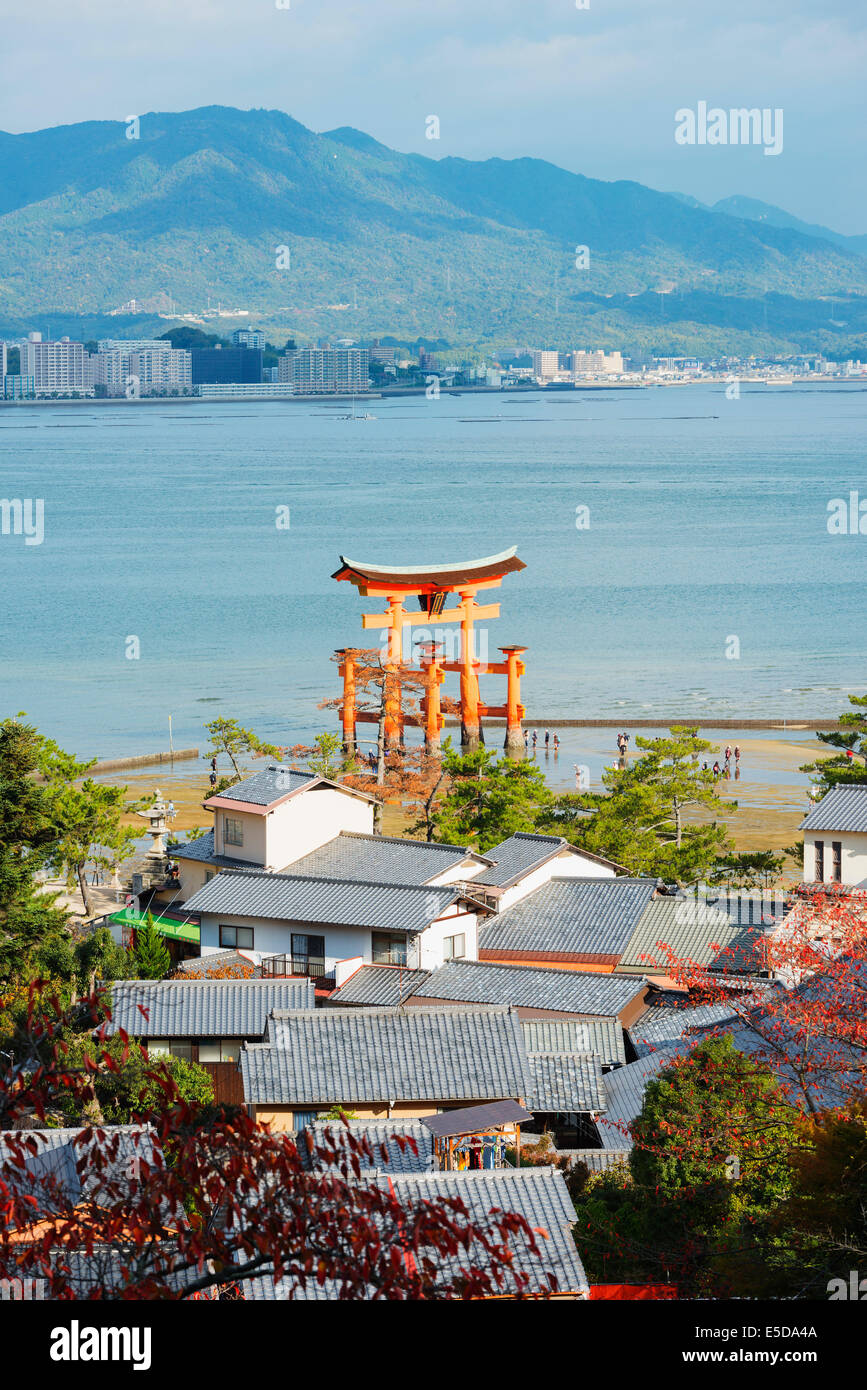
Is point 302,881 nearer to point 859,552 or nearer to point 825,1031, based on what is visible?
point 825,1031

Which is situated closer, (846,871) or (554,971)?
(554,971)

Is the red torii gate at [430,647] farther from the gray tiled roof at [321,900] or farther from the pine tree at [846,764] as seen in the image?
the gray tiled roof at [321,900]

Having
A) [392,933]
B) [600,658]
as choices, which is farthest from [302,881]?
[600,658]

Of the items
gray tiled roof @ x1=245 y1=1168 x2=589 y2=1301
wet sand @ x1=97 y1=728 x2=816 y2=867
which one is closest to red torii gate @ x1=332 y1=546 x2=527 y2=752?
wet sand @ x1=97 y1=728 x2=816 y2=867

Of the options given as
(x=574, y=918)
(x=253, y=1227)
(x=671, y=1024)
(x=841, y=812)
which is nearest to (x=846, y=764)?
(x=841, y=812)

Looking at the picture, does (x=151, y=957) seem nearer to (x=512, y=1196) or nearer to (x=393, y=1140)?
(x=393, y=1140)

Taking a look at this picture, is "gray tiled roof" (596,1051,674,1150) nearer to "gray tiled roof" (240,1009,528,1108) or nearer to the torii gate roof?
"gray tiled roof" (240,1009,528,1108)
